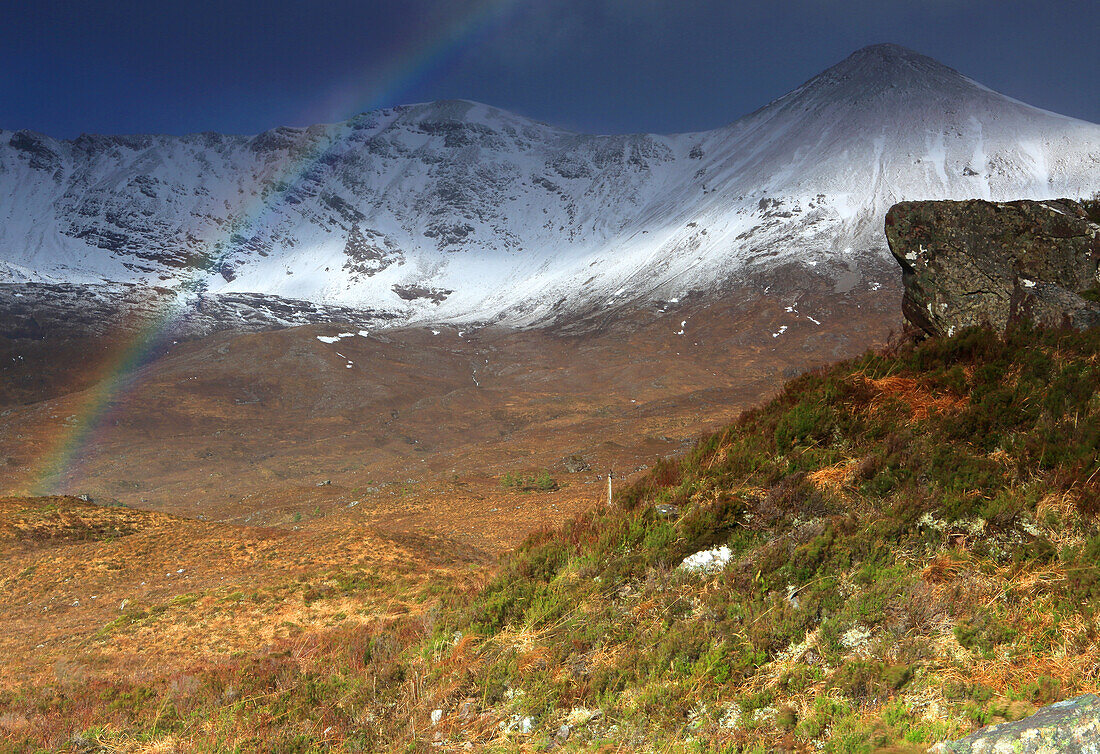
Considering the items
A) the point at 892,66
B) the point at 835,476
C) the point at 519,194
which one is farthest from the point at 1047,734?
the point at 519,194

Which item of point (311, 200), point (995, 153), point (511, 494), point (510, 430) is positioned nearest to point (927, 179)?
point (995, 153)

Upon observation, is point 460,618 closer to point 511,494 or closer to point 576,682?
point 576,682

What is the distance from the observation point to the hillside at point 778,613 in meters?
3.72

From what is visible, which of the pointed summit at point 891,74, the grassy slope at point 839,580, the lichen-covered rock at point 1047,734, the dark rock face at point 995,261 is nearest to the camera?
the lichen-covered rock at point 1047,734

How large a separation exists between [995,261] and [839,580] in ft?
22.5

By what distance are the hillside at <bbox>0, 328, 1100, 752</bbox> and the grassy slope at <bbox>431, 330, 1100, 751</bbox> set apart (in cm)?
2

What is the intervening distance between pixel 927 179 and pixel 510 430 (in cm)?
8999

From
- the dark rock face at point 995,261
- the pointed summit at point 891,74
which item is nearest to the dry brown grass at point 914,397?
the dark rock face at point 995,261

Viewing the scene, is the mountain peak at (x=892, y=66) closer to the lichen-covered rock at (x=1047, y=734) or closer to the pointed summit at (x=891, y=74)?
the pointed summit at (x=891, y=74)

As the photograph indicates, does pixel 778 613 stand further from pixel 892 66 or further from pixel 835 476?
pixel 892 66

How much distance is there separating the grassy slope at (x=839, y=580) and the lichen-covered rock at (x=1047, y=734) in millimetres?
222

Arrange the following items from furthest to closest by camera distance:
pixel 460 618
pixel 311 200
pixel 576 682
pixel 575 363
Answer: pixel 311 200, pixel 575 363, pixel 460 618, pixel 576 682

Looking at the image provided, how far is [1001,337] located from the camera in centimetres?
684

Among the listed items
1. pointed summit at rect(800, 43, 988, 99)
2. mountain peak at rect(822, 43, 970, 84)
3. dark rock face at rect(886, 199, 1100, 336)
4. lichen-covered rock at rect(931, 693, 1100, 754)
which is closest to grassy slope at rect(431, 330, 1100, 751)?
lichen-covered rock at rect(931, 693, 1100, 754)
